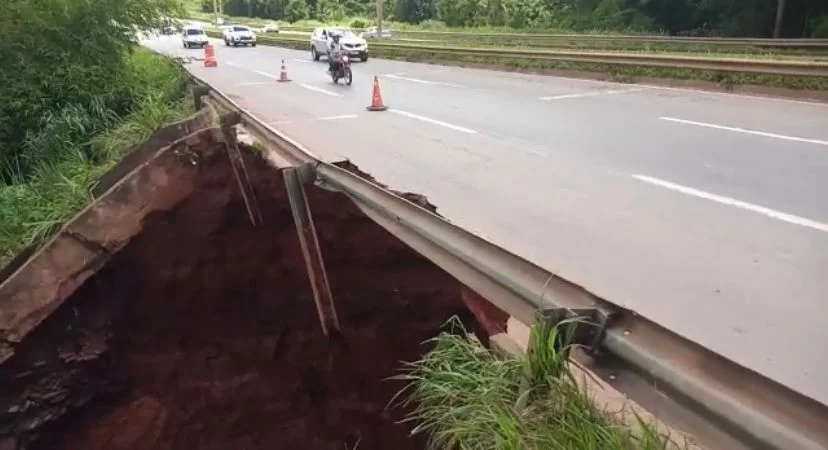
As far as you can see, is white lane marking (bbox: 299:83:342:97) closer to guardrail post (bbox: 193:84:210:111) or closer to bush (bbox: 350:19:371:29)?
guardrail post (bbox: 193:84:210:111)

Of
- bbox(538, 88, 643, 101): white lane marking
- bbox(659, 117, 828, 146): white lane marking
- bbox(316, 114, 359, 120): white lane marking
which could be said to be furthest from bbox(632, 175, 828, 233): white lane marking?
bbox(538, 88, 643, 101): white lane marking

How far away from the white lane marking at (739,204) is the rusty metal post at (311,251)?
421cm

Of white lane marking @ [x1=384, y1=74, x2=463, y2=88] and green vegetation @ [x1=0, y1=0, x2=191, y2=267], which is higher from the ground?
green vegetation @ [x1=0, y1=0, x2=191, y2=267]

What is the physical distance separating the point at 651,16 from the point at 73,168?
3053 cm

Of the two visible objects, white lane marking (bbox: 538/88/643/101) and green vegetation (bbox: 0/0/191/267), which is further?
white lane marking (bbox: 538/88/643/101)

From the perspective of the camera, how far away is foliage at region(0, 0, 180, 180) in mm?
11195

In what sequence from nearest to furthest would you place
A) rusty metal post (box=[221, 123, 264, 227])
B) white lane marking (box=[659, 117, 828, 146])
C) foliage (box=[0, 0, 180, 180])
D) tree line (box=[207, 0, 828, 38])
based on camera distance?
rusty metal post (box=[221, 123, 264, 227])
white lane marking (box=[659, 117, 828, 146])
foliage (box=[0, 0, 180, 180])
tree line (box=[207, 0, 828, 38])

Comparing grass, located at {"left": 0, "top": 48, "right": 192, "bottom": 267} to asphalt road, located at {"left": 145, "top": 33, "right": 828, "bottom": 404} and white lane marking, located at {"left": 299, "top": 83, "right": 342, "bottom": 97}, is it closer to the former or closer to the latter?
asphalt road, located at {"left": 145, "top": 33, "right": 828, "bottom": 404}

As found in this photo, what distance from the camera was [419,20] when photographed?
62.7 metres

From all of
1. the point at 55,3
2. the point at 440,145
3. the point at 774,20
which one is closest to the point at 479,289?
the point at 440,145

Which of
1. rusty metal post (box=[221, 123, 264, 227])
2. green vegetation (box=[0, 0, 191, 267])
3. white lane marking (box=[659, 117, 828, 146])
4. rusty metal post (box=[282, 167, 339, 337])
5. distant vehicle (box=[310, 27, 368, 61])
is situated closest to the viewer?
rusty metal post (box=[282, 167, 339, 337])

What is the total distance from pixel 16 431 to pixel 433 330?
3283mm

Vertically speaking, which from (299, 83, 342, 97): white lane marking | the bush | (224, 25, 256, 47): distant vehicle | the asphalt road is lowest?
the bush

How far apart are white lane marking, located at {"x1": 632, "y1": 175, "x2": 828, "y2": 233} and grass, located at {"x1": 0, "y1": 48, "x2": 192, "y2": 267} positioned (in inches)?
→ 235
